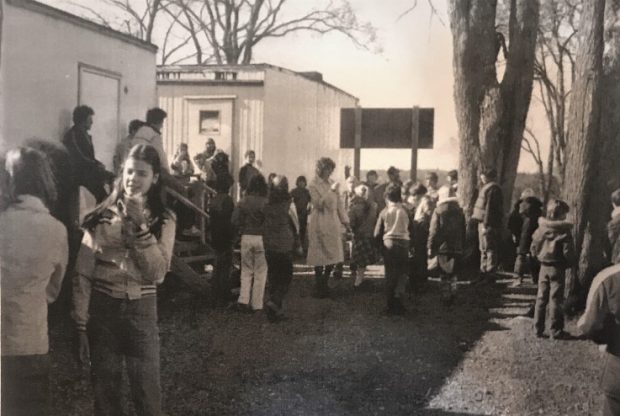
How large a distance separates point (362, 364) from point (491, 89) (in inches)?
99.4

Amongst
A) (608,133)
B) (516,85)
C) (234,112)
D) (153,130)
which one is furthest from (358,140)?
(234,112)

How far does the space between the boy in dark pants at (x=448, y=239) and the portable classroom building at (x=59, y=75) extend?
2554mm

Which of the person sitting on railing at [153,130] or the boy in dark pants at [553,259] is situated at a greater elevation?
the person sitting on railing at [153,130]

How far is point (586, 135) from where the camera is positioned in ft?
10.9

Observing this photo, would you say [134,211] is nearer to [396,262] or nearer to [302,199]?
[396,262]

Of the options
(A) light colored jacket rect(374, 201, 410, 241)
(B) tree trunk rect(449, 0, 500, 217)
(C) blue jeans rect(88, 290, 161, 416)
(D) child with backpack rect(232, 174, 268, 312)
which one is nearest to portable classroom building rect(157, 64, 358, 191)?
(D) child with backpack rect(232, 174, 268, 312)

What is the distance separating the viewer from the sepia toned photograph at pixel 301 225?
7.34ft

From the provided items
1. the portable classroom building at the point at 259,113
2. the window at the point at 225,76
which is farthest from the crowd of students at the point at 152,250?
the window at the point at 225,76

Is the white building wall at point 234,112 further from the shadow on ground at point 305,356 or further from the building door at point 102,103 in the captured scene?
the building door at point 102,103

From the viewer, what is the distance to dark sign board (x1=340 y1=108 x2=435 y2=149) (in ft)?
10.7

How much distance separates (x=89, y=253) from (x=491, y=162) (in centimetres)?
407

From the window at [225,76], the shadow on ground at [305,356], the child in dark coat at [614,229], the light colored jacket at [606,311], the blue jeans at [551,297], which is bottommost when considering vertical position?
the shadow on ground at [305,356]

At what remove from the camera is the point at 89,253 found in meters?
2.21

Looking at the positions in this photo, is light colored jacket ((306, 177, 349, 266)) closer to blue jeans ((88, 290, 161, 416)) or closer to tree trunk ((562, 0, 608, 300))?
tree trunk ((562, 0, 608, 300))
